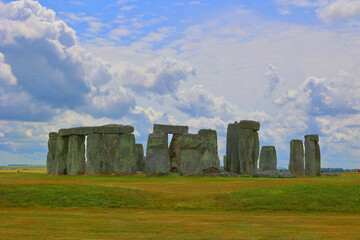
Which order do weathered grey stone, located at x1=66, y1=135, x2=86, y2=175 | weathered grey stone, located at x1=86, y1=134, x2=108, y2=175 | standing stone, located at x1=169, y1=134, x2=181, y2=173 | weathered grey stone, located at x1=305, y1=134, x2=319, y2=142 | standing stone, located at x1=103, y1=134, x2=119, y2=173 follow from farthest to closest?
standing stone, located at x1=169, y1=134, x2=181, y2=173 < weathered grey stone, located at x1=305, y1=134, x2=319, y2=142 < standing stone, located at x1=103, y1=134, x2=119, y2=173 < weathered grey stone, located at x1=66, y1=135, x2=86, y2=175 < weathered grey stone, located at x1=86, y1=134, x2=108, y2=175

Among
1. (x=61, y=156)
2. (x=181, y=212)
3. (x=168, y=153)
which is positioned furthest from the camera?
(x=61, y=156)

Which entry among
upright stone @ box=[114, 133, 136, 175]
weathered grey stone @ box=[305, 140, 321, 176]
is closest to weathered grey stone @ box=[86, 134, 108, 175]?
upright stone @ box=[114, 133, 136, 175]

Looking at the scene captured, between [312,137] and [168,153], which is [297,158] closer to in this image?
[312,137]

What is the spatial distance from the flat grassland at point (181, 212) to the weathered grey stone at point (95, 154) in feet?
48.3

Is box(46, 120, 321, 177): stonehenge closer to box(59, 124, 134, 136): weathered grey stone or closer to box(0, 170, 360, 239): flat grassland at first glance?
box(59, 124, 134, 136): weathered grey stone

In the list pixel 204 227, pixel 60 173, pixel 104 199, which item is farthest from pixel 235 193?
pixel 60 173

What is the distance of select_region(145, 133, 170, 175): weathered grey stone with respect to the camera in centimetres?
3294

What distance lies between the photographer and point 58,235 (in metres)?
11.9

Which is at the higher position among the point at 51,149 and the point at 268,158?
the point at 51,149

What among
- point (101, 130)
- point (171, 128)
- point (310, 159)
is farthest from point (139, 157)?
point (310, 159)

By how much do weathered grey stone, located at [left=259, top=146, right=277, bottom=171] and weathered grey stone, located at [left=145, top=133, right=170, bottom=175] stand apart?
9549mm

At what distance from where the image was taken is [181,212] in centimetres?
1728

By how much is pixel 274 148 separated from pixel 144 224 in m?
26.3

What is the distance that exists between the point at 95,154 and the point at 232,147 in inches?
456
